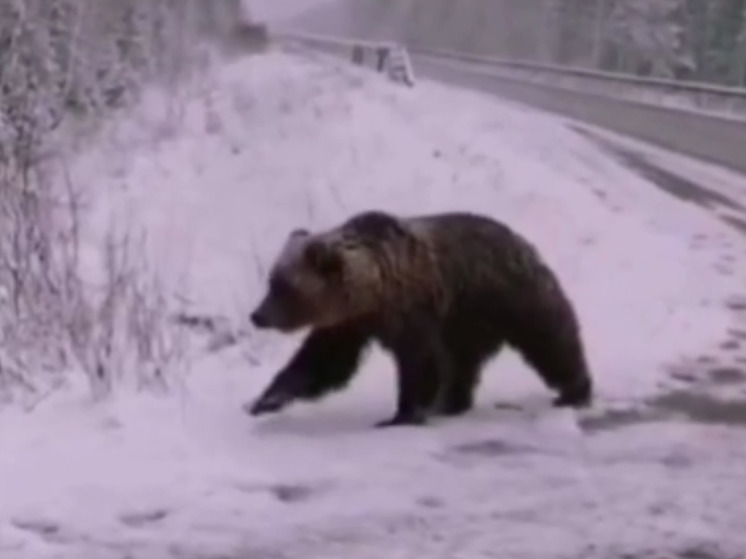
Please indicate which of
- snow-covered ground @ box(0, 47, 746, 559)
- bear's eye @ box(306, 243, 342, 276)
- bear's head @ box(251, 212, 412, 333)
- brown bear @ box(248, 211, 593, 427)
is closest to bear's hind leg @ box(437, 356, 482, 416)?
brown bear @ box(248, 211, 593, 427)

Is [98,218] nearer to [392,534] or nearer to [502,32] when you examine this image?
[392,534]

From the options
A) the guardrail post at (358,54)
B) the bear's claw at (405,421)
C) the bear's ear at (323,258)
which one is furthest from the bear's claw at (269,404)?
the guardrail post at (358,54)

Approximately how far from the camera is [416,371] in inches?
325

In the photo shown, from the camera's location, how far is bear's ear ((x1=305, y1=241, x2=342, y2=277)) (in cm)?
792

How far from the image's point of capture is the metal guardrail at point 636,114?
30359 mm

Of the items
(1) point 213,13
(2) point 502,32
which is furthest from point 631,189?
(2) point 502,32

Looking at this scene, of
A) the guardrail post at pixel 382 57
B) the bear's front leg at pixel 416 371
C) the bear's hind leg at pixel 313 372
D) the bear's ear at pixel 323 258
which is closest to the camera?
the bear's ear at pixel 323 258

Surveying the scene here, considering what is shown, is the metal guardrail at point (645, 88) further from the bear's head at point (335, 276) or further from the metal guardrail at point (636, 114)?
the bear's head at point (335, 276)

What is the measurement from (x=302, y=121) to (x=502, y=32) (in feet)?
260

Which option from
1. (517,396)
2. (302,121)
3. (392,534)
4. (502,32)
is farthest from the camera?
(502,32)

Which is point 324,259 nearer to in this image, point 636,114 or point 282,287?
point 282,287

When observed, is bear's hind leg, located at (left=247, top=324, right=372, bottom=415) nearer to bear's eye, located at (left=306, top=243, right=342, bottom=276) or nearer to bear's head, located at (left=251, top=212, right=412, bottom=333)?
bear's head, located at (left=251, top=212, right=412, bottom=333)

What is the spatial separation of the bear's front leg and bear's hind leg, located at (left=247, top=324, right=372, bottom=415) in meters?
0.20

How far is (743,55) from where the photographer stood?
66.8 metres
